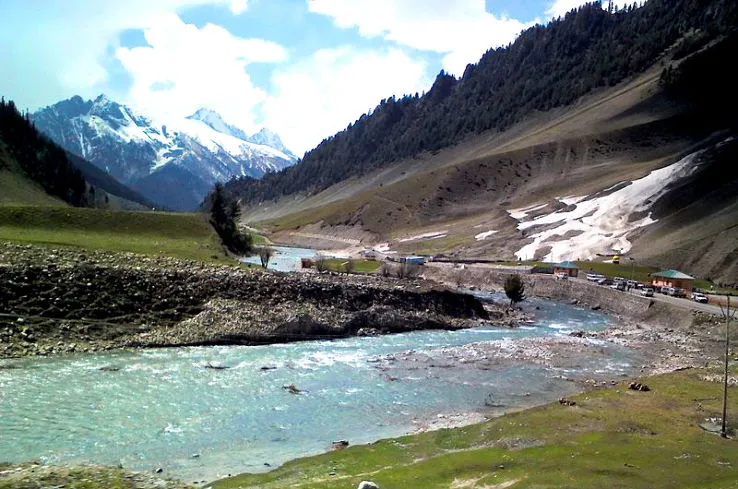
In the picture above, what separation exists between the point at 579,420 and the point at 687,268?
85987 mm

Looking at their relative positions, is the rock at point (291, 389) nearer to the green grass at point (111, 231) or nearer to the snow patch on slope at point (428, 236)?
the green grass at point (111, 231)

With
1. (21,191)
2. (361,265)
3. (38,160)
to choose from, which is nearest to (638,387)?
(361,265)

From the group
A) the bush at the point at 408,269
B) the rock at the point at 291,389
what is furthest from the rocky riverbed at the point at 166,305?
the bush at the point at 408,269

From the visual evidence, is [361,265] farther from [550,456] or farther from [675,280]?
[550,456]

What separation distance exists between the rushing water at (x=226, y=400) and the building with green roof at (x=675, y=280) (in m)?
46.6

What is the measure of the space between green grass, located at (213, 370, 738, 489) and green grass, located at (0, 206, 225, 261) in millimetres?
42854

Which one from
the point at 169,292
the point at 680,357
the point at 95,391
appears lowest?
the point at 680,357

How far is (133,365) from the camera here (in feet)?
128

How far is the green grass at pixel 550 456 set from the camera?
21344 mm

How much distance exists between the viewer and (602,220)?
14412 cm

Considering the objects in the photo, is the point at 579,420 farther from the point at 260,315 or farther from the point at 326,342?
the point at 260,315

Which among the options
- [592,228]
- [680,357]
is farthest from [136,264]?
[592,228]

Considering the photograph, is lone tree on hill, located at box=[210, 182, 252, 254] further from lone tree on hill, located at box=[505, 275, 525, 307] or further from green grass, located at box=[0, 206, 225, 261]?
lone tree on hill, located at box=[505, 275, 525, 307]

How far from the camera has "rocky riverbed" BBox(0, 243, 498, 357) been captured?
4334 centimetres
